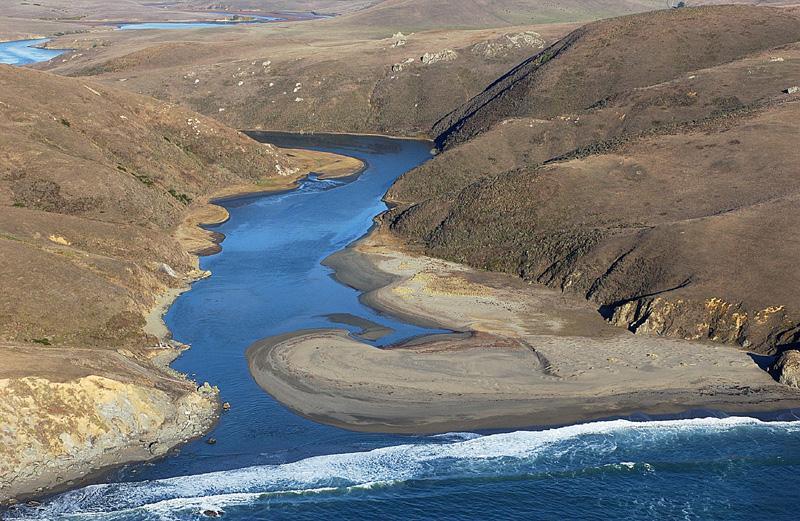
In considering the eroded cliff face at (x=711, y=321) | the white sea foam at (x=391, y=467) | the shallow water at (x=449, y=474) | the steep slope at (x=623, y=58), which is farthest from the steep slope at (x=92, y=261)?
the steep slope at (x=623, y=58)

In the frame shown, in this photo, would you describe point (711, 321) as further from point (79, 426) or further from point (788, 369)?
point (79, 426)

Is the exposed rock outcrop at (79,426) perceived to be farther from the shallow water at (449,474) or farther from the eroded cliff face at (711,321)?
the eroded cliff face at (711,321)

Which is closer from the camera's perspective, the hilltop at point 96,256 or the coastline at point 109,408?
the coastline at point 109,408

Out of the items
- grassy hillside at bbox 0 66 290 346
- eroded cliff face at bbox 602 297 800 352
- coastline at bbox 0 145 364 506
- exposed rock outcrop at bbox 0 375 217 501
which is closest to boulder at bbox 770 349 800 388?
eroded cliff face at bbox 602 297 800 352

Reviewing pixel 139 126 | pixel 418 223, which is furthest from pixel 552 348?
pixel 139 126

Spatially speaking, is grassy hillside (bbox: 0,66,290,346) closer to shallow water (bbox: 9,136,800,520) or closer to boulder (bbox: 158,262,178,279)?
boulder (bbox: 158,262,178,279)

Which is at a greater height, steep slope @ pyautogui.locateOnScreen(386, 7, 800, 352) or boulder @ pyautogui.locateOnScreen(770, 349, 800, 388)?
steep slope @ pyautogui.locateOnScreen(386, 7, 800, 352)

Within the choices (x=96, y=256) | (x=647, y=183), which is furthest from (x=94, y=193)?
Answer: (x=647, y=183)
